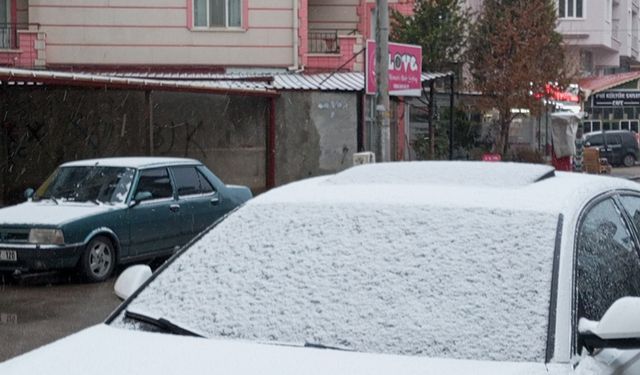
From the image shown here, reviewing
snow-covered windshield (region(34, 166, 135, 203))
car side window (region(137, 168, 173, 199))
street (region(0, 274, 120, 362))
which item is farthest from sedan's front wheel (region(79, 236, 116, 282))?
car side window (region(137, 168, 173, 199))

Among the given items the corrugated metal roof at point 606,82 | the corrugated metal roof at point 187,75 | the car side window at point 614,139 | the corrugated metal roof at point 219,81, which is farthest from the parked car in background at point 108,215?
the corrugated metal roof at point 606,82

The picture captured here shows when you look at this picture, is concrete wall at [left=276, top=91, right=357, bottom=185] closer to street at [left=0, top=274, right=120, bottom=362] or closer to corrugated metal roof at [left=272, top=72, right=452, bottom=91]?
corrugated metal roof at [left=272, top=72, right=452, bottom=91]

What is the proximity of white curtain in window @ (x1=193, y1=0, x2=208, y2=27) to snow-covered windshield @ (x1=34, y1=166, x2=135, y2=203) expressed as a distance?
15.7 m

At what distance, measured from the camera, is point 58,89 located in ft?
73.6

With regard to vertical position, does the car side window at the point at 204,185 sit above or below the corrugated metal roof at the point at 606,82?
below

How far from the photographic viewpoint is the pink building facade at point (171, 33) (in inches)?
1200

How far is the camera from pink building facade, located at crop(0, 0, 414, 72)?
100.0 ft

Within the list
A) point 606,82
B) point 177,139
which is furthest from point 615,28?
point 177,139

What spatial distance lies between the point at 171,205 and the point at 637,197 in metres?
10.7

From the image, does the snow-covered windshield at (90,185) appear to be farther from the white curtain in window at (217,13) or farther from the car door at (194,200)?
the white curtain in window at (217,13)

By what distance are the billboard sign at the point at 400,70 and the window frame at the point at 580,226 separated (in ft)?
60.6

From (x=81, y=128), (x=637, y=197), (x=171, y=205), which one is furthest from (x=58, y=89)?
(x=637, y=197)

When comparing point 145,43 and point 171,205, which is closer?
point 171,205

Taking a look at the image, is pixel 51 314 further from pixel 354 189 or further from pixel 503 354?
pixel 503 354
